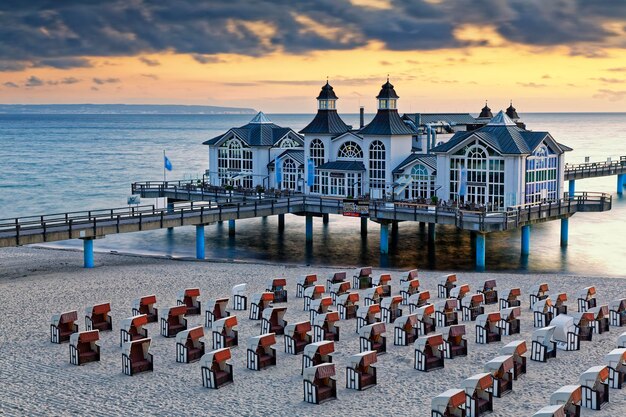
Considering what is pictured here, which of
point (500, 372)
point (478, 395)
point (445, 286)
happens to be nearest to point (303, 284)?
point (445, 286)

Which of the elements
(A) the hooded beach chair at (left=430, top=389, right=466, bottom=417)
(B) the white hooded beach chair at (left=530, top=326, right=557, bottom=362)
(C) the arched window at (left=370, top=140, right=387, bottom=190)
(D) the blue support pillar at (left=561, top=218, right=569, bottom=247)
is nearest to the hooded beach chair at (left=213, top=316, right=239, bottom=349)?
(A) the hooded beach chair at (left=430, top=389, right=466, bottom=417)

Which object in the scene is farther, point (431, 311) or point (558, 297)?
point (558, 297)

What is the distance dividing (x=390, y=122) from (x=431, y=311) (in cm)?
2680

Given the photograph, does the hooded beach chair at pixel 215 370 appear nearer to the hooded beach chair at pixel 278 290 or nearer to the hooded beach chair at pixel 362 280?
the hooded beach chair at pixel 278 290

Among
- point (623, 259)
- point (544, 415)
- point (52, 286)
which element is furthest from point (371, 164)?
point (544, 415)

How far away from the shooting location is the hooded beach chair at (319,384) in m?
18.9

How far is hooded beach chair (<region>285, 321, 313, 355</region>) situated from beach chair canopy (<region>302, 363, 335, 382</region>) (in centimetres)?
332

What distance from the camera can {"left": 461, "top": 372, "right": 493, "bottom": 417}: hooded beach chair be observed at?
17891mm

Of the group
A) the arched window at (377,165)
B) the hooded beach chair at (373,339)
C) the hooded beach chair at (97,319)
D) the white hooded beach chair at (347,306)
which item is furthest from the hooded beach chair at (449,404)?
the arched window at (377,165)

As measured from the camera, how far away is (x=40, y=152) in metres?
158

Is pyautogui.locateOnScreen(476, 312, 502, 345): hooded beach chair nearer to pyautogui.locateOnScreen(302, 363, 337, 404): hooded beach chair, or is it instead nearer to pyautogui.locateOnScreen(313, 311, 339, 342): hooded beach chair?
pyautogui.locateOnScreen(313, 311, 339, 342): hooded beach chair

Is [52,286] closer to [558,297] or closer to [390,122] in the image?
[558,297]

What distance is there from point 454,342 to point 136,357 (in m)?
8.09

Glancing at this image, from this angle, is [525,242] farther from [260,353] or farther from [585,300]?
[260,353]
